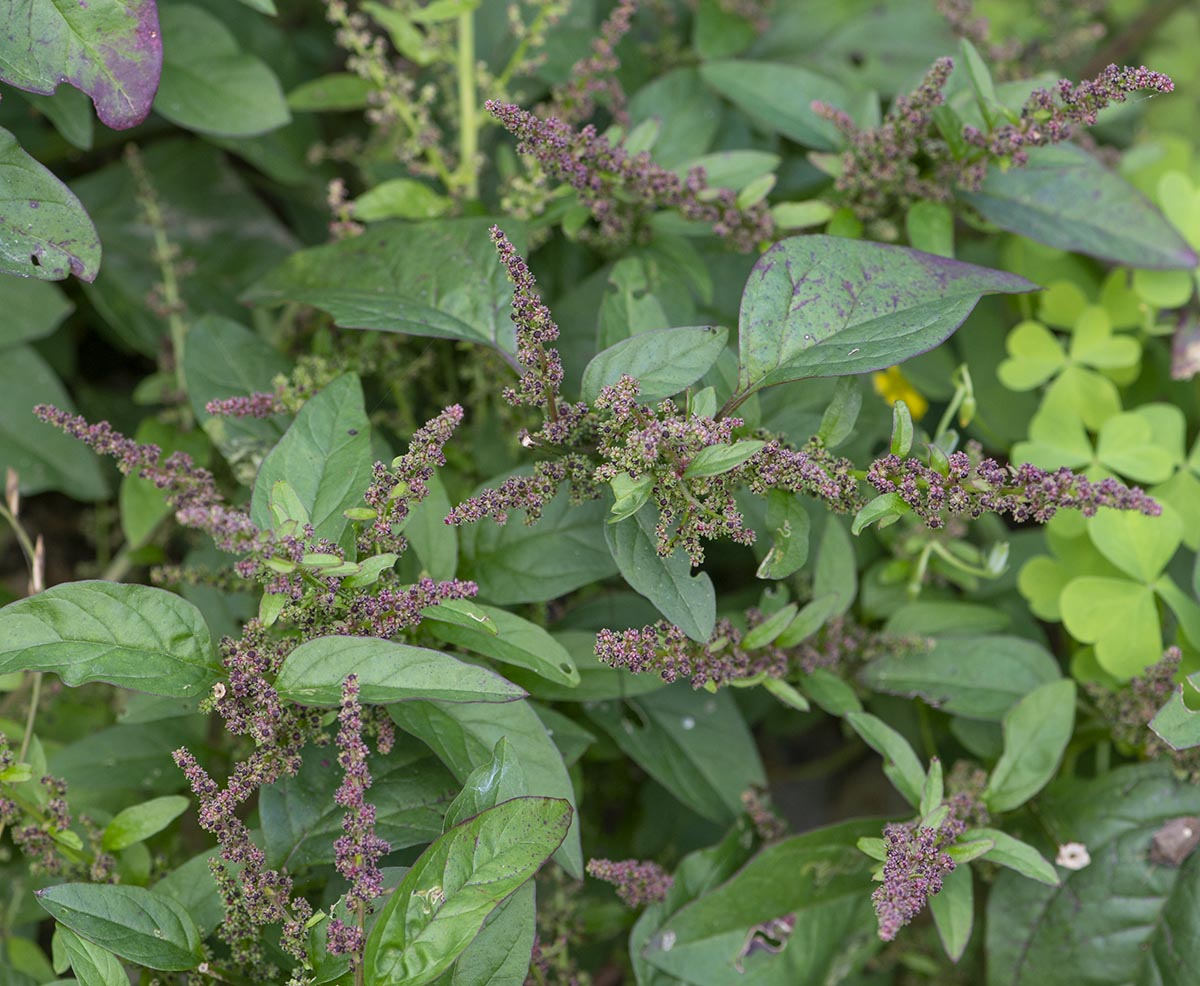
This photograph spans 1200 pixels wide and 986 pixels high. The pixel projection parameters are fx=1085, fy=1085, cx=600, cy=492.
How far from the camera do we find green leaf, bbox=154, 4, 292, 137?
1.87 meters

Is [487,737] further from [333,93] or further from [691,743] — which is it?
[333,93]

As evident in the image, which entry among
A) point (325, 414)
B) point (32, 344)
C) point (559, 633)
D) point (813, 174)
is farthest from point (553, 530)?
point (32, 344)

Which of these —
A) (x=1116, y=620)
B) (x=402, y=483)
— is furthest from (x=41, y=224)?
(x=1116, y=620)

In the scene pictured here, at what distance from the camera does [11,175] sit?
4.52ft

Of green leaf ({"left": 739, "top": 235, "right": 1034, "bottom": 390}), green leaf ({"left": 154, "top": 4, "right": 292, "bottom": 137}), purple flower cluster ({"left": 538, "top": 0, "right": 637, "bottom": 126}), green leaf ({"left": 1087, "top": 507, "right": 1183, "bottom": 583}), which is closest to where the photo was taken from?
Answer: green leaf ({"left": 739, "top": 235, "right": 1034, "bottom": 390})

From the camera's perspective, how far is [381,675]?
1.17 meters

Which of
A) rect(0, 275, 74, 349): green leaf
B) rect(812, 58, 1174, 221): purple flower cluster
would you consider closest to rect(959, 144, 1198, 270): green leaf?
rect(812, 58, 1174, 221): purple flower cluster

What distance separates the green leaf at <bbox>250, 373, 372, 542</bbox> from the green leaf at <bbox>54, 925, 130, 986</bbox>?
50cm

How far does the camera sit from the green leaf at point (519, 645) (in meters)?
1.31

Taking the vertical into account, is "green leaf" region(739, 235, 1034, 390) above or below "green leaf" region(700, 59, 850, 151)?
below

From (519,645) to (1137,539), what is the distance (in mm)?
1087

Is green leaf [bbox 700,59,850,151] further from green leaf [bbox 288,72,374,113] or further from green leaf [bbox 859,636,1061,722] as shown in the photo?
green leaf [bbox 859,636,1061,722]

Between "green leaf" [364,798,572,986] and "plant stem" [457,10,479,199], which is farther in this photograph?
"plant stem" [457,10,479,199]

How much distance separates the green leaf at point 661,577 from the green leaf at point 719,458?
0.10 metres
